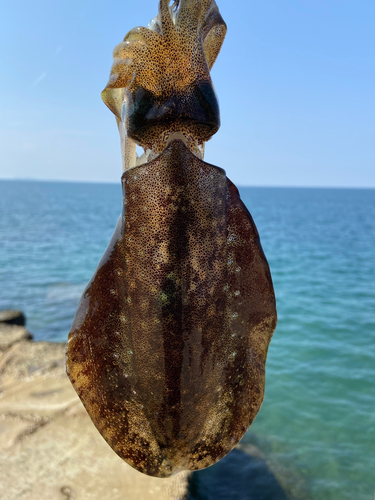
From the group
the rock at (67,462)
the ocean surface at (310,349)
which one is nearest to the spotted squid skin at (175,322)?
the rock at (67,462)

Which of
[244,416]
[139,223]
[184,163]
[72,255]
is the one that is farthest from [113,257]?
[72,255]

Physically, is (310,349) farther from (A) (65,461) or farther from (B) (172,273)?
(B) (172,273)

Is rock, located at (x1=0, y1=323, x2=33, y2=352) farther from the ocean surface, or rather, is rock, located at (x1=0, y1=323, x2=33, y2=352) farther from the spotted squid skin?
the spotted squid skin

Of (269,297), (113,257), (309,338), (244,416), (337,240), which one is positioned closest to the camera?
(113,257)

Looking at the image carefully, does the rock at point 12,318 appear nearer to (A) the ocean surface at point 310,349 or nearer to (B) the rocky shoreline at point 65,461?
(A) the ocean surface at point 310,349

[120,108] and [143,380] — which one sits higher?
[120,108]

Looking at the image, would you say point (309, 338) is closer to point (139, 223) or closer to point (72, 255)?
point (139, 223)

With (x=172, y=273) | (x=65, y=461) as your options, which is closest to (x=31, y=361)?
(x=65, y=461)
